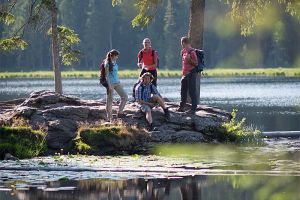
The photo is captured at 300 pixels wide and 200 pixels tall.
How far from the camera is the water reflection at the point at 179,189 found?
46.6 feet

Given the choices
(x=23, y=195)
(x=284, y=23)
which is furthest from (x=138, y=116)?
(x=284, y=23)

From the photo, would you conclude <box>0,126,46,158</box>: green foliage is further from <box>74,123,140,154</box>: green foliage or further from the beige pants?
the beige pants

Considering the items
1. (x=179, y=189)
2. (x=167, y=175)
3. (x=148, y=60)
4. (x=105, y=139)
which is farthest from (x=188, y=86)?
(x=179, y=189)

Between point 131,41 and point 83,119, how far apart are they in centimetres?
13217

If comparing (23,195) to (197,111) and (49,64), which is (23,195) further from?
(49,64)

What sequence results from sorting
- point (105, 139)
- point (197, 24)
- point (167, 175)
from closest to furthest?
point (167, 175), point (105, 139), point (197, 24)

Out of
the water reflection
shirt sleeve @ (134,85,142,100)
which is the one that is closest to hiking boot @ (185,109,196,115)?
shirt sleeve @ (134,85,142,100)

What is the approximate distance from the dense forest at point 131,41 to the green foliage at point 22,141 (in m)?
108

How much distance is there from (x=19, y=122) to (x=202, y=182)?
7663mm

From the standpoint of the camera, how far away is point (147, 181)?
16.1 metres

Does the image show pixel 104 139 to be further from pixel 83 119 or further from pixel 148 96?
pixel 148 96

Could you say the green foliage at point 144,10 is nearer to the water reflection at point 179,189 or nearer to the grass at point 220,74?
the water reflection at point 179,189

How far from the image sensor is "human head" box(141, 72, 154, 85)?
23.1m

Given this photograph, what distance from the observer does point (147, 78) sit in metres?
23.2
